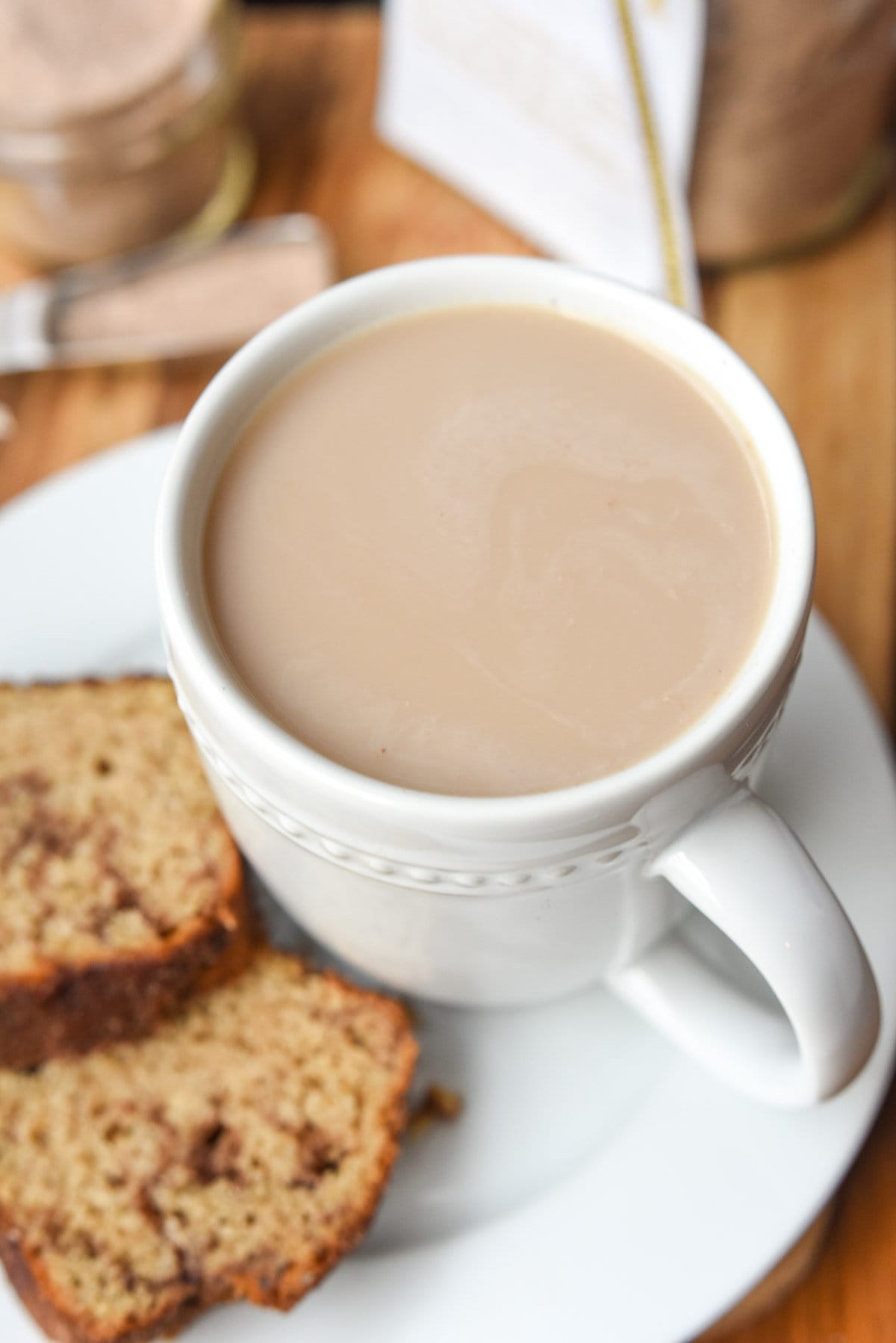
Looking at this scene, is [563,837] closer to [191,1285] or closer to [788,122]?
[191,1285]

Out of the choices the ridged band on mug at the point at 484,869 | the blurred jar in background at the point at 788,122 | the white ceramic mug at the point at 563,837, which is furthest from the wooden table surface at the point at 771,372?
the ridged band on mug at the point at 484,869

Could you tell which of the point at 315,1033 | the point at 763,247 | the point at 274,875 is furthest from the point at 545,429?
the point at 763,247

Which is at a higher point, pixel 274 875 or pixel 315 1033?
pixel 274 875

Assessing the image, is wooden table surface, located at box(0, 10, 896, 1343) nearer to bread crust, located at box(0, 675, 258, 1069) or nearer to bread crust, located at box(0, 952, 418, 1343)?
bread crust, located at box(0, 952, 418, 1343)

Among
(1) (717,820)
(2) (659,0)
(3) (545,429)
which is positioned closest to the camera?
(1) (717,820)

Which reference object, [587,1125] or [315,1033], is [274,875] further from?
[587,1125]

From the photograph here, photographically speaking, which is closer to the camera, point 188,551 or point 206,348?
point 188,551
